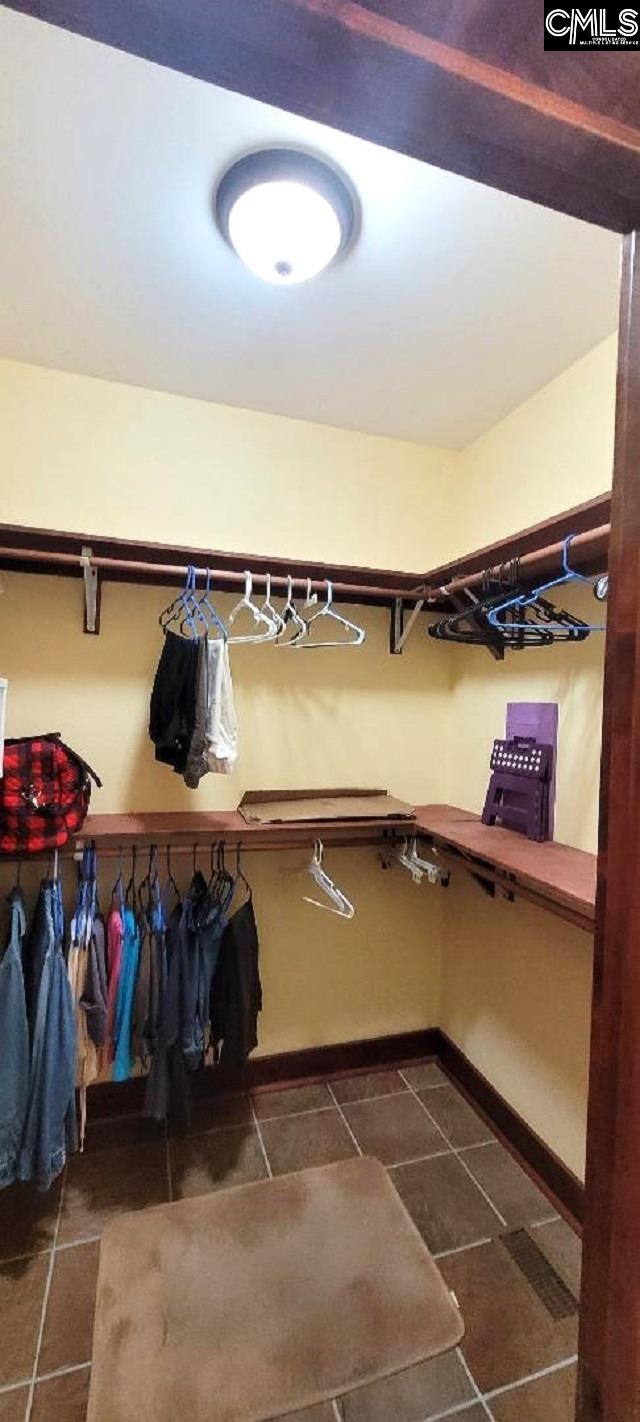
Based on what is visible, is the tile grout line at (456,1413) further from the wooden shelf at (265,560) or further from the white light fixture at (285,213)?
the white light fixture at (285,213)

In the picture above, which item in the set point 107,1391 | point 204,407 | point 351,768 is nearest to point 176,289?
point 204,407

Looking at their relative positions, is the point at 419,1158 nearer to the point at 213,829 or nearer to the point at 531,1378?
the point at 531,1378

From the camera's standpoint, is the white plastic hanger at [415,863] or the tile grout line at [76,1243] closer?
the tile grout line at [76,1243]

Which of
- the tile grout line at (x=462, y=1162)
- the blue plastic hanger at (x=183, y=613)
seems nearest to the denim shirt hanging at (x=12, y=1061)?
the blue plastic hanger at (x=183, y=613)

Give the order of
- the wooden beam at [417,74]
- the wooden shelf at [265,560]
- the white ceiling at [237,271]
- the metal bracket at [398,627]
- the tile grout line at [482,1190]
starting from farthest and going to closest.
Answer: the metal bracket at [398,627] → the tile grout line at [482,1190] → the wooden shelf at [265,560] → the white ceiling at [237,271] → the wooden beam at [417,74]

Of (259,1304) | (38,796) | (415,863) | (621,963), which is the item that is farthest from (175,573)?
(259,1304)

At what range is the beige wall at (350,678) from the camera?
1775 mm

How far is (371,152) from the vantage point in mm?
1099

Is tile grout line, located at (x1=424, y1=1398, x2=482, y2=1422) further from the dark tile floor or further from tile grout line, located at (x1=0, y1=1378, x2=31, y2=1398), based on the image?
tile grout line, located at (x1=0, y1=1378, x2=31, y2=1398)

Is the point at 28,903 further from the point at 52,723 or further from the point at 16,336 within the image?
the point at 16,336

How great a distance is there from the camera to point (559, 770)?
5.80 ft

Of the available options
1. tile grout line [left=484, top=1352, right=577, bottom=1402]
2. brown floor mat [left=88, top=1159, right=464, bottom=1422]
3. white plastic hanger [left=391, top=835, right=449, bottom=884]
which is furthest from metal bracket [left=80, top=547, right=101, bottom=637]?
tile grout line [left=484, top=1352, right=577, bottom=1402]

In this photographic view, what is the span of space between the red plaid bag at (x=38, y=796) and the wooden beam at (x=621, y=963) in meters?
1.41

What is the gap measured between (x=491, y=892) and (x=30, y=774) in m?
1.52
